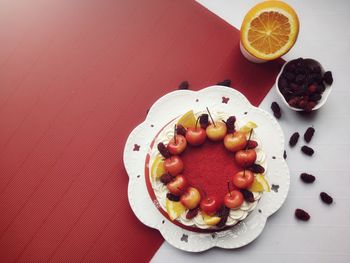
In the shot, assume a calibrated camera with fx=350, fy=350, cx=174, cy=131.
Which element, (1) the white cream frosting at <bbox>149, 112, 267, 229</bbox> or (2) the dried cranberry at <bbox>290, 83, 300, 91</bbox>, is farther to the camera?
(2) the dried cranberry at <bbox>290, 83, 300, 91</bbox>

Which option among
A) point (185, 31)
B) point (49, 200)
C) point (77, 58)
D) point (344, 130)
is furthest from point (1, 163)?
point (344, 130)

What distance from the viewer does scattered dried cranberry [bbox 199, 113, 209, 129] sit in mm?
1191

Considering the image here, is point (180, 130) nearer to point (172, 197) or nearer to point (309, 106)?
point (172, 197)

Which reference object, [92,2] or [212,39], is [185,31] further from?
[92,2]

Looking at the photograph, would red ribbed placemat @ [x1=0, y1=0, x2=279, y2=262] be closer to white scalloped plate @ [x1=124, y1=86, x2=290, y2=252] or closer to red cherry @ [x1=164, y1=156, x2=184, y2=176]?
white scalloped plate @ [x1=124, y1=86, x2=290, y2=252]

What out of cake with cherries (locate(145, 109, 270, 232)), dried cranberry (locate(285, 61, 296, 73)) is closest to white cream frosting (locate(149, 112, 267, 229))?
cake with cherries (locate(145, 109, 270, 232))

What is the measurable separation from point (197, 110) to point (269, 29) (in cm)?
39

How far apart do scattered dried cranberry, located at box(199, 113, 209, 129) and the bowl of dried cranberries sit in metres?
0.32

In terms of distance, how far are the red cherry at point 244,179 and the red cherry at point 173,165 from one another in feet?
0.61

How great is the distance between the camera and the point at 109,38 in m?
1.46

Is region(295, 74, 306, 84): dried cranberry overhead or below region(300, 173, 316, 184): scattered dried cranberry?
overhead

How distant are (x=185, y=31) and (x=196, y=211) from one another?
746 mm

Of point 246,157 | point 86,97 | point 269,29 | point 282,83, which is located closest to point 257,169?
point 246,157

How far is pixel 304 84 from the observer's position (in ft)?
4.26
